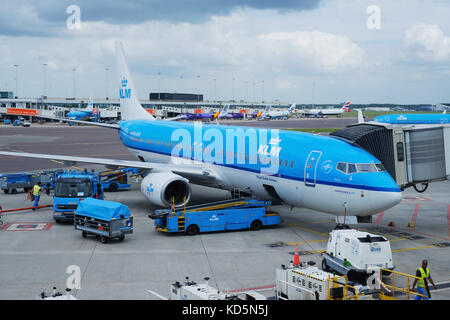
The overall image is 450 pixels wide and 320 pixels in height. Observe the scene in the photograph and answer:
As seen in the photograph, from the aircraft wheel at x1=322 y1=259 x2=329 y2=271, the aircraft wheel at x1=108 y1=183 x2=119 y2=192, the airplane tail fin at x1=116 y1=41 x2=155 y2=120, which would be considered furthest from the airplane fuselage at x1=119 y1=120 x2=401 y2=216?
the airplane tail fin at x1=116 y1=41 x2=155 y2=120

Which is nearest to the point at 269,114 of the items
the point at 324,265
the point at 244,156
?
the point at 244,156

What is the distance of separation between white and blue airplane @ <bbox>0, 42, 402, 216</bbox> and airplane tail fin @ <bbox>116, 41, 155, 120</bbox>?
8104mm

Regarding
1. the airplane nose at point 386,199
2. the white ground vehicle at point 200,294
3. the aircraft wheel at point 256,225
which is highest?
the airplane nose at point 386,199

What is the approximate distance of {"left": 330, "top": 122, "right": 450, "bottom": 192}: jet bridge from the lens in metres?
25.8

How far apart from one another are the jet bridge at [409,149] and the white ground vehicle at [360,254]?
7.23 metres

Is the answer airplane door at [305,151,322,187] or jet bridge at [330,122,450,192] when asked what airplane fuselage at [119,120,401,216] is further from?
jet bridge at [330,122,450,192]

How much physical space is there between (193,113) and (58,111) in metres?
44.7

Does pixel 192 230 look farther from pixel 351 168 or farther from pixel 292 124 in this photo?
pixel 292 124

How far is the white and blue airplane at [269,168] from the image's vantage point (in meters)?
23.6

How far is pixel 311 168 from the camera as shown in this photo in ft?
82.2

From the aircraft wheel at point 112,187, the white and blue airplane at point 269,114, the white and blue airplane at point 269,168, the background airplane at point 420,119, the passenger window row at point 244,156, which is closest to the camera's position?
→ the white and blue airplane at point 269,168

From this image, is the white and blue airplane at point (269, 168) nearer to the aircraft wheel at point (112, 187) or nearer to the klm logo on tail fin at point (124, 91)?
the aircraft wheel at point (112, 187)

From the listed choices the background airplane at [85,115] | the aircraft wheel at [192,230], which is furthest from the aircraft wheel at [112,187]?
the background airplane at [85,115]
